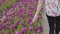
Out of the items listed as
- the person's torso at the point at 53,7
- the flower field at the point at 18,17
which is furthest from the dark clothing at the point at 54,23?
the flower field at the point at 18,17

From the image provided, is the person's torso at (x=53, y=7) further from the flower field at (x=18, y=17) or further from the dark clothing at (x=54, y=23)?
the flower field at (x=18, y=17)

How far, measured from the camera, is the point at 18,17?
5.86m

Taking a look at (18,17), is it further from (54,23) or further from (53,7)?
(53,7)

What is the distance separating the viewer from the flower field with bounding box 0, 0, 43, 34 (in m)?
5.16

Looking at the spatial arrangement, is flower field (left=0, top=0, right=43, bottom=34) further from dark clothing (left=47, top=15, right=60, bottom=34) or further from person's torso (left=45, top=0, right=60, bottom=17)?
person's torso (left=45, top=0, right=60, bottom=17)

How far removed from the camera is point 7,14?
6234 mm

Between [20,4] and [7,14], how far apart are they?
833 mm

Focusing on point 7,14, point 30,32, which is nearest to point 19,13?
point 7,14

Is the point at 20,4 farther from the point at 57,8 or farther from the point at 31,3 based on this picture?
the point at 57,8

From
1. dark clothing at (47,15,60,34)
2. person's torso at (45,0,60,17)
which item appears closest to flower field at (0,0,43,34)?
dark clothing at (47,15,60,34)

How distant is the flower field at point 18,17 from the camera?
5156mm

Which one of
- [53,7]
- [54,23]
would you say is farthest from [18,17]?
[53,7]

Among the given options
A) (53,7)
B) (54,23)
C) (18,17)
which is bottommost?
(18,17)

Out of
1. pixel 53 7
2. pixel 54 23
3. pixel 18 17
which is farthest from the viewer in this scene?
pixel 18 17
